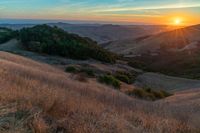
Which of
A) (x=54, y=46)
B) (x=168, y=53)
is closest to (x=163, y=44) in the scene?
(x=168, y=53)

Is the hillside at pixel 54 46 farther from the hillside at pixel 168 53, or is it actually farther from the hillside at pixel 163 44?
the hillside at pixel 163 44

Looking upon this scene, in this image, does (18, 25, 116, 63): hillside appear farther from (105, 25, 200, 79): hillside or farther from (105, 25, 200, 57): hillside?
(105, 25, 200, 57): hillside

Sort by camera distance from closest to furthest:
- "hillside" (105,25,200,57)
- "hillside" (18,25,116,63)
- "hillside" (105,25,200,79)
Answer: "hillside" (18,25,116,63), "hillside" (105,25,200,79), "hillside" (105,25,200,57)

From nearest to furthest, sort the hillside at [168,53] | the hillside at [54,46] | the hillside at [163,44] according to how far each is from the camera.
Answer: the hillside at [54,46] → the hillside at [168,53] → the hillside at [163,44]

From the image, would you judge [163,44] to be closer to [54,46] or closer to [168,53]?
[168,53]

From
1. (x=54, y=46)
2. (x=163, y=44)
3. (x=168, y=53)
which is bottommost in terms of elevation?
(x=163, y=44)

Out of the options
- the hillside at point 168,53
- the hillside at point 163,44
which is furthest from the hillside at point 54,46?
the hillside at point 163,44

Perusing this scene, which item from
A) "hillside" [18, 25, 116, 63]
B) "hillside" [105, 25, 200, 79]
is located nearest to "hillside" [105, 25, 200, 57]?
"hillside" [105, 25, 200, 79]

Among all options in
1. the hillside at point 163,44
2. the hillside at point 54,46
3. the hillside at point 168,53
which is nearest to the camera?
the hillside at point 54,46

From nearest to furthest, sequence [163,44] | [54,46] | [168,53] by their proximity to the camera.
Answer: [54,46]
[168,53]
[163,44]

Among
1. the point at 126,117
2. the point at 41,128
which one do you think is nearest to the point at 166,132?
the point at 126,117

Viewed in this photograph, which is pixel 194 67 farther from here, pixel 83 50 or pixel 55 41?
pixel 55 41

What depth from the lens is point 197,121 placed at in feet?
25.9

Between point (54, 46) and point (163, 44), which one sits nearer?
point (54, 46)
